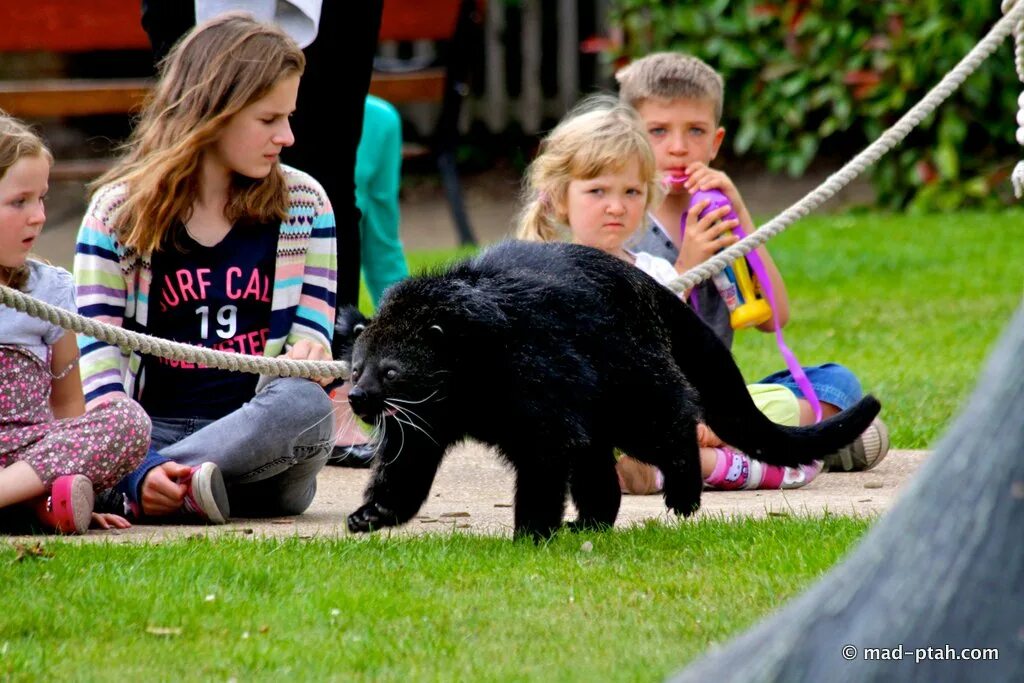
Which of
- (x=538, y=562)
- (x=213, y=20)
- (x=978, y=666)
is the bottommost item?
(x=538, y=562)

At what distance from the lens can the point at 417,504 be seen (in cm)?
394

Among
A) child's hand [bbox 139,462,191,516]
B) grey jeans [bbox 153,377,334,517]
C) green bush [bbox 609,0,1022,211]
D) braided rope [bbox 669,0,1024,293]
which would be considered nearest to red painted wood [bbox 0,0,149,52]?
grey jeans [bbox 153,377,334,517]

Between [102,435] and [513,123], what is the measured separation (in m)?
11.2

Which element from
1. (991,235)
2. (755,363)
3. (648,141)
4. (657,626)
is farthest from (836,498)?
(991,235)

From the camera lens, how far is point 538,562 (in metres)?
3.49

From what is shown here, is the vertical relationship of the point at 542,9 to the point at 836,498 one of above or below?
above

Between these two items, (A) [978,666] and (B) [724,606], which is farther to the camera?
(B) [724,606]

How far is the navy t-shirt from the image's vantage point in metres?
4.37

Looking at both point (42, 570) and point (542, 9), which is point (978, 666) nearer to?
point (42, 570)

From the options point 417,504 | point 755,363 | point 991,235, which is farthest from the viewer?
point 991,235

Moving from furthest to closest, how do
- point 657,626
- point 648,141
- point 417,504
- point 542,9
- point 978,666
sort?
point 542,9 → point 648,141 → point 417,504 → point 657,626 → point 978,666

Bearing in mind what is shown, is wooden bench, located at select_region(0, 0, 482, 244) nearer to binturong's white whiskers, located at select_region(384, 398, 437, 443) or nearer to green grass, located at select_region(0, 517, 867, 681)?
binturong's white whiskers, located at select_region(384, 398, 437, 443)

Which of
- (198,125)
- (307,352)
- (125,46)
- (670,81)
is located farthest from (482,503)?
(125,46)

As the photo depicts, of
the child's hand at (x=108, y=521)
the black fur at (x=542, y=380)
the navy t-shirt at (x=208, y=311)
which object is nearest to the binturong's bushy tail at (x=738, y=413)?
the black fur at (x=542, y=380)
